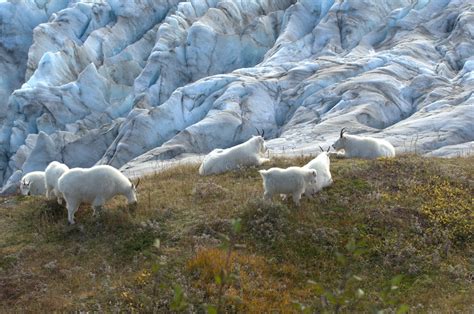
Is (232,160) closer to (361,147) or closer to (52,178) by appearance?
(361,147)

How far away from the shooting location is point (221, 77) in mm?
55688

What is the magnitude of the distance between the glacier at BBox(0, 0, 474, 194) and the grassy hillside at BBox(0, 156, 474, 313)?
576 inches

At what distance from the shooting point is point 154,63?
68.7m

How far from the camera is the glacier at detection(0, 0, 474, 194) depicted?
44.0 m

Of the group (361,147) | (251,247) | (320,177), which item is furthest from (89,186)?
(361,147)

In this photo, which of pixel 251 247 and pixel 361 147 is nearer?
pixel 251 247

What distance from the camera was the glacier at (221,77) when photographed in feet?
144

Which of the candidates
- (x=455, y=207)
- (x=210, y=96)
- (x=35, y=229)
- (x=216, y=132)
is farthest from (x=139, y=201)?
(x=210, y=96)

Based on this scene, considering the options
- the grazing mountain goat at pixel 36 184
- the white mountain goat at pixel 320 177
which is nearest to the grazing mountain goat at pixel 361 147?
the white mountain goat at pixel 320 177

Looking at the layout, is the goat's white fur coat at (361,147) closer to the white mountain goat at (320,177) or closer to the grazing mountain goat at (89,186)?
the white mountain goat at (320,177)

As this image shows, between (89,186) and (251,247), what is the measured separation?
413 cm

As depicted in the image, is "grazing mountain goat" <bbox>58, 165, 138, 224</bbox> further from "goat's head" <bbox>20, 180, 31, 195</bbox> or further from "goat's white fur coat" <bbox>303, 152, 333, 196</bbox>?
"goat's head" <bbox>20, 180, 31, 195</bbox>

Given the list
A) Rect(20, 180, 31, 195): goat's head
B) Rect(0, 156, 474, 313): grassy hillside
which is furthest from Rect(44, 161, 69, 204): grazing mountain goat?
Rect(20, 180, 31, 195): goat's head

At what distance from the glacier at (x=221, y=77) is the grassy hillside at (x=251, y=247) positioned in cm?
1462
